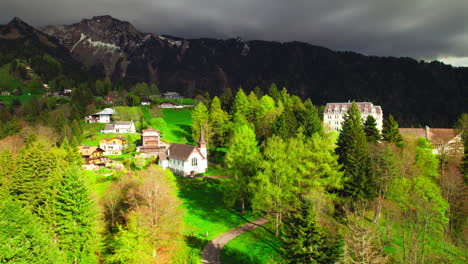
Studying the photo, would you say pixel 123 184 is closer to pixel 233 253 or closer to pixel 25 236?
pixel 25 236

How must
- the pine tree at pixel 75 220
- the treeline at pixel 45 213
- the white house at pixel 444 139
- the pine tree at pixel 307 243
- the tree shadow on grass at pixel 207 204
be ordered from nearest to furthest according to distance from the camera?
the pine tree at pixel 307 243 → the treeline at pixel 45 213 → the pine tree at pixel 75 220 → the tree shadow on grass at pixel 207 204 → the white house at pixel 444 139

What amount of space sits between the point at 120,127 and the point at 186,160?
42349 mm

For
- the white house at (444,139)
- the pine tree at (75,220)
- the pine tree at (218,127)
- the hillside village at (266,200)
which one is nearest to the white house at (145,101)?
the pine tree at (218,127)

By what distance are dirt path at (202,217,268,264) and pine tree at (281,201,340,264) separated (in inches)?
410

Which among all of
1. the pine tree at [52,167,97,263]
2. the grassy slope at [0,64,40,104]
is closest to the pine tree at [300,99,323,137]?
the pine tree at [52,167,97,263]

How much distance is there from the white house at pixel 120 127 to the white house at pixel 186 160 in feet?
105

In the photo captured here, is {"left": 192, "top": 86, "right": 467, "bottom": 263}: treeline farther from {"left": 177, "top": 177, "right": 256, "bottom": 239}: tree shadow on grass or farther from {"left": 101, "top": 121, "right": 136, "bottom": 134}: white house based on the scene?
{"left": 101, "top": 121, "right": 136, "bottom": 134}: white house

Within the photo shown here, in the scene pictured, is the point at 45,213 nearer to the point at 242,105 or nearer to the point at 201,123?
the point at 201,123

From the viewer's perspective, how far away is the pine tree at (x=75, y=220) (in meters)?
31.7

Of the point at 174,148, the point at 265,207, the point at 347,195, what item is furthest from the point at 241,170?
the point at 174,148

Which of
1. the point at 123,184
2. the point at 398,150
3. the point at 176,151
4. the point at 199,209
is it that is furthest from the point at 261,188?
the point at 176,151

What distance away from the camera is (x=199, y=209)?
144 ft

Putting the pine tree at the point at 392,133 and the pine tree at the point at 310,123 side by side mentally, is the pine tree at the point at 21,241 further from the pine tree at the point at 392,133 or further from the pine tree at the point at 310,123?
the pine tree at the point at 392,133

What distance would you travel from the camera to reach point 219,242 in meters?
35.0
